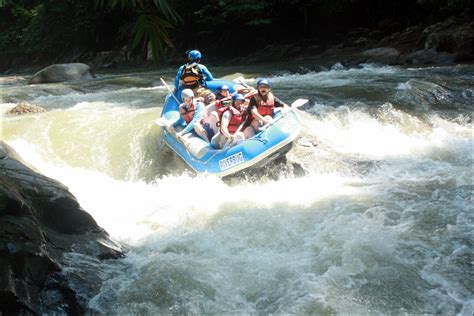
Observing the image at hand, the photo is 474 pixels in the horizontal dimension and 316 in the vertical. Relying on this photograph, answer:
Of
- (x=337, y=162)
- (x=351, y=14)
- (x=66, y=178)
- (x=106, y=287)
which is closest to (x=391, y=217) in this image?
(x=337, y=162)

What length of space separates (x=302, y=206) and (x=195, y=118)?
75.5 inches

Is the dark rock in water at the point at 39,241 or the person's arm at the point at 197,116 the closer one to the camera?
the dark rock in water at the point at 39,241

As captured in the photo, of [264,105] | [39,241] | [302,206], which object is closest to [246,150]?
[264,105]

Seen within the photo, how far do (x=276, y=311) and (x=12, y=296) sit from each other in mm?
1656

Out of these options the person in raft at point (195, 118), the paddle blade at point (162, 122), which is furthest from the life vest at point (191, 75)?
the paddle blade at point (162, 122)

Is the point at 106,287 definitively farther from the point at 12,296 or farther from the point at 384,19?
the point at 384,19

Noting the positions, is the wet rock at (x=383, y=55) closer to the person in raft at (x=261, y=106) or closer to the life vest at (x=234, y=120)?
the person in raft at (x=261, y=106)

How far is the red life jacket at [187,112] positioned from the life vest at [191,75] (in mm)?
1062

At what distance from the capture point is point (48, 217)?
158 inches

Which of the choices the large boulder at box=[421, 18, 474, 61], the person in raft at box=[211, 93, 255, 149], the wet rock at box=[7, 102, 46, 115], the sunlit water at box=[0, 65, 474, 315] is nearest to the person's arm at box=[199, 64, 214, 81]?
the sunlit water at box=[0, 65, 474, 315]

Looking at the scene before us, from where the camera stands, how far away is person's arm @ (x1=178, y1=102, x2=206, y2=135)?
20.5ft

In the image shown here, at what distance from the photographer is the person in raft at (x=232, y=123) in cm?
596

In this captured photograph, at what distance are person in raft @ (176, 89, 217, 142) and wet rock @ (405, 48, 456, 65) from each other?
7.68 metres

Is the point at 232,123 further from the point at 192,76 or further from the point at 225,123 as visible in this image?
the point at 192,76
